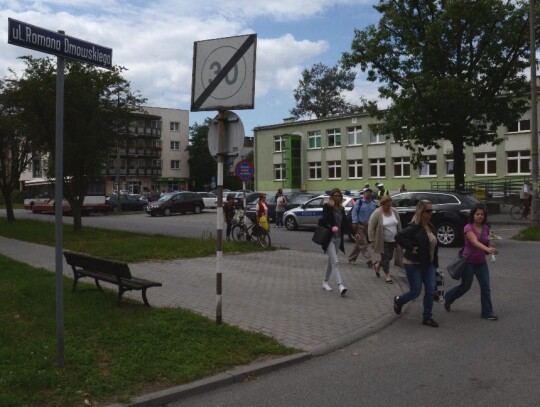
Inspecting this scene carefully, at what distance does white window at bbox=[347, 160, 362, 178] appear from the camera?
176 feet

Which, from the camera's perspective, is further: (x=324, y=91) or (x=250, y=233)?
(x=324, y=91)

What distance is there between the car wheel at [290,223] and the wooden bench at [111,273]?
15.4 meters

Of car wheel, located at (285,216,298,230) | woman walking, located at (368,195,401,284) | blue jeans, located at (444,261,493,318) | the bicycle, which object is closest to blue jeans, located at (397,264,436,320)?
blue jeans, located at (444,261,493,318)

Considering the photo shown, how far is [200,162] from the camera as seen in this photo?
91562 mm

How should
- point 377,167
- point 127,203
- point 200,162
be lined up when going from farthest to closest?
point 200,162, point 377,167, point 127,203

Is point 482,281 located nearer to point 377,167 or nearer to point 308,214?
point 308,214

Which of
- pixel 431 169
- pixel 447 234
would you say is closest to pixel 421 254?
pixel 447 234

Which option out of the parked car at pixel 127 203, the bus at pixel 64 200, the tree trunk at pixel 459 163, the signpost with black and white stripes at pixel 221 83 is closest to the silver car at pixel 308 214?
the tree trunk at pixel 459 163

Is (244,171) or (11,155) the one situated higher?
(11,155)

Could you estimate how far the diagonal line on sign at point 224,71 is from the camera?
6719 mm

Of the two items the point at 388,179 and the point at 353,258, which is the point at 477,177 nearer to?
the point at 388,179

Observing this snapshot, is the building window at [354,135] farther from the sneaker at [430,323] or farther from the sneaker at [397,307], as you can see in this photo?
the sneaker at [430,323]

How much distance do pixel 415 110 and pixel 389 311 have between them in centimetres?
1854

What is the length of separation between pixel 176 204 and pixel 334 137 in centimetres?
2139
